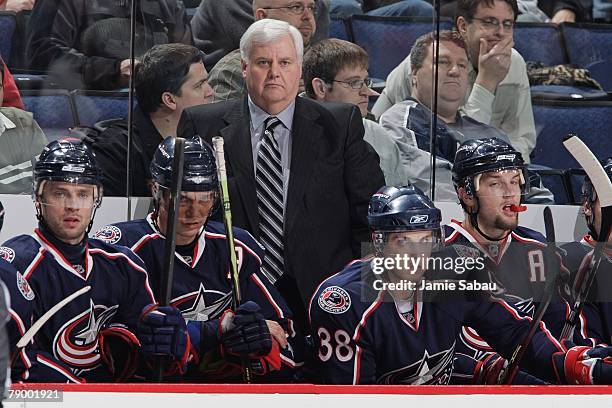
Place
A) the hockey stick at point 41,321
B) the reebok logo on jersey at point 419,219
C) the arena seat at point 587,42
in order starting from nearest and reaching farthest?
the hockey stick at point 41,321 < the reebok logo on jersey at point 419,219 < the arena seat at point 587,42

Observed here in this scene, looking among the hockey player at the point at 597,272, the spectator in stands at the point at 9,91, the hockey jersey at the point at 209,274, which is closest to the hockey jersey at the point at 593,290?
the hockey player at the point at 597,272

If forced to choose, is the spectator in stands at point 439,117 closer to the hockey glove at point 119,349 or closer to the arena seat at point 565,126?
the arena seat at point 565,126

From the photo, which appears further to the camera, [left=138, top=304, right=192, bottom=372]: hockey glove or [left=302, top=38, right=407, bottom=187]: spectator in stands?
[left=302, top=38, right=407, bottom=187]: spectator in stands

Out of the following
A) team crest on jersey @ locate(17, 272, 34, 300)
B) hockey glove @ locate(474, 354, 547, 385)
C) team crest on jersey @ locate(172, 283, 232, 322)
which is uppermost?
team crest on jersey @ locate(17, 272, 34, 300)

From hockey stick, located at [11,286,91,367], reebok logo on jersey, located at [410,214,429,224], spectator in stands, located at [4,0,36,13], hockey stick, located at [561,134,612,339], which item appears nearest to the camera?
hockey stick, located at [11,286,91,367]

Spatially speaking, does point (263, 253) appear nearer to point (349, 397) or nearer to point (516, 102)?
point (349, 397)

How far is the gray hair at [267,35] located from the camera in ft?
12.0

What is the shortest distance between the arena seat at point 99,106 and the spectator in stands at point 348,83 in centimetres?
50

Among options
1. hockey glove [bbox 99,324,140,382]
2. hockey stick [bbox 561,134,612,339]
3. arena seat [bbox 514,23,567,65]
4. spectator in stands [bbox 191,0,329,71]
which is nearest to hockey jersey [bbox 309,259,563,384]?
hockey stick [bbox 561,134,612,339]

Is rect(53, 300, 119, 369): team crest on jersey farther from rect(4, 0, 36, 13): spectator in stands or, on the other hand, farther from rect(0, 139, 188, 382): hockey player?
rect(4, 0, 36, 13): spectator in stands

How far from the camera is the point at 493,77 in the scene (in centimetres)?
387

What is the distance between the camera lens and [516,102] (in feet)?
12.7

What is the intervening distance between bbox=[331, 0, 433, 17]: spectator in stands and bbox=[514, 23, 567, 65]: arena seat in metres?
0.28

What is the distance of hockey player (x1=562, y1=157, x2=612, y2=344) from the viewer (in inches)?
142
